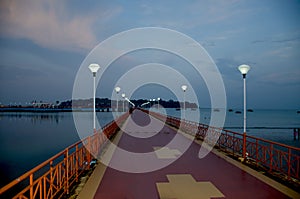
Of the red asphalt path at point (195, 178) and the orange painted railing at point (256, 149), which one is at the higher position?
the orange painted railing at point (256, 149)

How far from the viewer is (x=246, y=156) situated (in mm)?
8914

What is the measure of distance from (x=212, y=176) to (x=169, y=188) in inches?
65.4

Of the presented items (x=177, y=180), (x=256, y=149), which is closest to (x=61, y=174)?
(x=177, y=180)

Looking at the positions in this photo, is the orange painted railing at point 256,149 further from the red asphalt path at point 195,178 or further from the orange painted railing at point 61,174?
the orange painted railing at point 61,174

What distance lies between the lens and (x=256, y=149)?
828 cm

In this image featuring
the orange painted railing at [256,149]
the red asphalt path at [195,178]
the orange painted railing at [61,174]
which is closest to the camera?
the orange painted railing at [61,174]

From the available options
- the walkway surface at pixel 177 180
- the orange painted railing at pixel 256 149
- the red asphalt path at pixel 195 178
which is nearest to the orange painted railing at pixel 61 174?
the walkway surface at pixel 177 180

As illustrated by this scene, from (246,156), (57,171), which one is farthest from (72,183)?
(246,156)

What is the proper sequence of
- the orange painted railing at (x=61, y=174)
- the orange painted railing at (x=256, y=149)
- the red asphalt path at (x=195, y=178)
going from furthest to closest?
the orange painted railing at (x=256, y=149), the red asphalt path at (x=195, y=178), the orange painted railing at (x=61, y=174)

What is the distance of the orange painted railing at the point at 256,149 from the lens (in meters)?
6.76

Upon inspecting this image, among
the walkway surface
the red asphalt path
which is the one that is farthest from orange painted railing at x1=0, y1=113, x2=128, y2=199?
the red asphalt path

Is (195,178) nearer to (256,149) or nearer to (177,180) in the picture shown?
(177,180)

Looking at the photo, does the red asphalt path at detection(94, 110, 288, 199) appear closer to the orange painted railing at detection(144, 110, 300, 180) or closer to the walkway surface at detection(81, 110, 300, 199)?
the walkway surface at detection(81, 110, 300, 199)

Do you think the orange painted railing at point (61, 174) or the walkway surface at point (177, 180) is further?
the walkway surface at point (177, 180)
